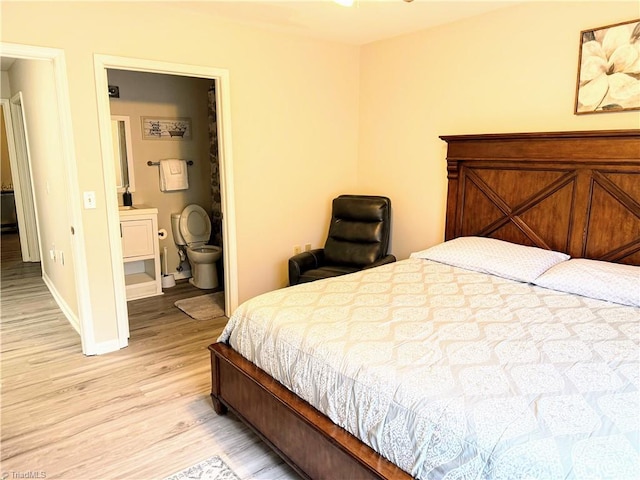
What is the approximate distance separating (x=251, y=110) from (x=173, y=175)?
1574 mm

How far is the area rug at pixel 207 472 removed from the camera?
6.54ft

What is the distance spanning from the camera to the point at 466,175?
3.38 metres

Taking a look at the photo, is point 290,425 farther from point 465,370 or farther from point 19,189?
point 19,189

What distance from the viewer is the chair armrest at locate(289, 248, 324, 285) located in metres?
3.67

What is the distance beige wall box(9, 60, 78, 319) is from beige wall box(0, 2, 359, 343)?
0.97ft

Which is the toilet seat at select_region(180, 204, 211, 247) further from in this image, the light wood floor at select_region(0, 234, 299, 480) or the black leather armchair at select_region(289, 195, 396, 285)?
the black leather armchair at select_region(289, 195, 396, 285)

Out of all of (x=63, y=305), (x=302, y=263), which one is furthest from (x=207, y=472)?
(x=63, y=305)

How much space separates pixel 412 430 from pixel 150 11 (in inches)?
122

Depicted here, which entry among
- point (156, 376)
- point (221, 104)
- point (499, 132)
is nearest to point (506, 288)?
point (499, 132)

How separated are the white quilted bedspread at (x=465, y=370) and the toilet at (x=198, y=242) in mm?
2336

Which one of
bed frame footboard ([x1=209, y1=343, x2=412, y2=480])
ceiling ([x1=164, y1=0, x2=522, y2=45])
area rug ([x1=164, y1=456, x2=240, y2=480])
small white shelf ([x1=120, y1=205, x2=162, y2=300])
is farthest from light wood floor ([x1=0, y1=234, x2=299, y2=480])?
ceiling ([x1=164, y1=0, x2=522, y2=45])

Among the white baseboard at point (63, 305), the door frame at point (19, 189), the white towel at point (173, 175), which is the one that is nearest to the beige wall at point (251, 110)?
the white baseboard at point (63, 305)

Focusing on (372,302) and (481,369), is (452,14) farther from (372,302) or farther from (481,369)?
(481,369)

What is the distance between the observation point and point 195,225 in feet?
16.2
